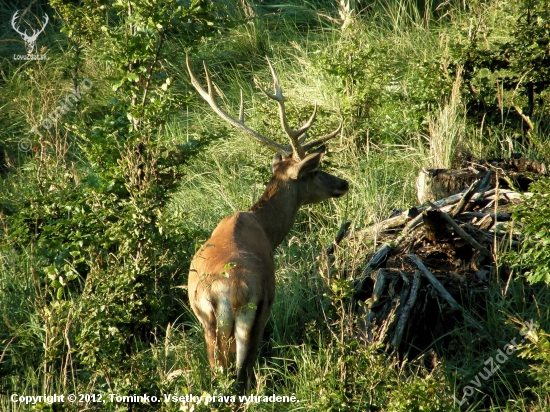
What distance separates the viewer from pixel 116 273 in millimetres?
5344

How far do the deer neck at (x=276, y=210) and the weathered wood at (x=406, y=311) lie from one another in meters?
1.18

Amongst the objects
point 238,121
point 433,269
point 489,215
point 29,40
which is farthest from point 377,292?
point 29,40

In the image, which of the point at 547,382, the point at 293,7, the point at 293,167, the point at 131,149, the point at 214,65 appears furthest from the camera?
the point at 293,7

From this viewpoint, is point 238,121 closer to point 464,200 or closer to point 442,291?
point 464,200

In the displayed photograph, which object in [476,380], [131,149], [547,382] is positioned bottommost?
[476,380]

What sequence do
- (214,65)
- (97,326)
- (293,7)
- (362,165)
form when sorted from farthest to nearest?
(293,7) < (214,65) < (362,165) < (97,326)

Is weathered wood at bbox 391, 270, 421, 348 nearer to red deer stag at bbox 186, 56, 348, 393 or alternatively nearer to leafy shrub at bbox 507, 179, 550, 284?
leafy shrub at bbox 507, 179, 550, 284

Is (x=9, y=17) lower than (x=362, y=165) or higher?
higher

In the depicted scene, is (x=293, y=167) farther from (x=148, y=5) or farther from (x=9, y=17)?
(x=9, y=17)

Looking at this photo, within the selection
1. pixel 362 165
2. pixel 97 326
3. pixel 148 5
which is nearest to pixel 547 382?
pixel 97 326

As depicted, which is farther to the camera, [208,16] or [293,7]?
[293,7]

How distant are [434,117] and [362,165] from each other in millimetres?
935

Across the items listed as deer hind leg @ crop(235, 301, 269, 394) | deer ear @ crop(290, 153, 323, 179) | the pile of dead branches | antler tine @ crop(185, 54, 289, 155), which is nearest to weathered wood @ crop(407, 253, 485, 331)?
the pile of dead branches

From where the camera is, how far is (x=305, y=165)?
22.2 ft
